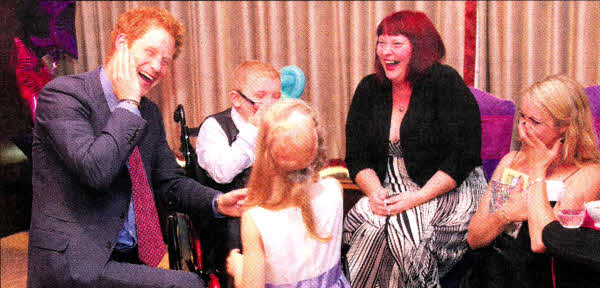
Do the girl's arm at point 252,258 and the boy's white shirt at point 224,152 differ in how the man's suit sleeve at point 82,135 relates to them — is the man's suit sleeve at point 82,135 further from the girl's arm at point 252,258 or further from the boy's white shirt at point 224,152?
the boy's white shirt at point 224,152

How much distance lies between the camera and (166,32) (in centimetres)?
179

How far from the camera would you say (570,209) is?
5.44 ft

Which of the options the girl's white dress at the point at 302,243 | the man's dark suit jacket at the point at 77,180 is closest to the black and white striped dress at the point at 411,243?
the girl's white dress at the point at 302,243

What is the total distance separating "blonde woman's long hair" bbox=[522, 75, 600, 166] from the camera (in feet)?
6.03

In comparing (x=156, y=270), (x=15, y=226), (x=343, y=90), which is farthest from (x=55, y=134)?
(x=15, y=226)

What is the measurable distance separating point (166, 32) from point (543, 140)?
1350mm

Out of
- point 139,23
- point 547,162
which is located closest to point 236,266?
point 139,23

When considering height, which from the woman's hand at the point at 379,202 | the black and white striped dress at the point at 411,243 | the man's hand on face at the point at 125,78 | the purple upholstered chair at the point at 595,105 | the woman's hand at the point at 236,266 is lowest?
the black and white striped dress at the point at 411,243

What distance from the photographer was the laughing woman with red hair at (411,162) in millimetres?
2213

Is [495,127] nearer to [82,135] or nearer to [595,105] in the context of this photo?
[595,105]

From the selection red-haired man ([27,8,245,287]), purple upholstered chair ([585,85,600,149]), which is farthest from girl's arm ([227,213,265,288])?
purple upholstered chair ([585,85,600,149])

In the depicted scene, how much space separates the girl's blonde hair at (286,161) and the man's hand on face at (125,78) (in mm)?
409

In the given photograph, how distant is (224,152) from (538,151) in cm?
119

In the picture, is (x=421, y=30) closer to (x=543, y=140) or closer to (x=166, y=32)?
(x=543, y=140)
